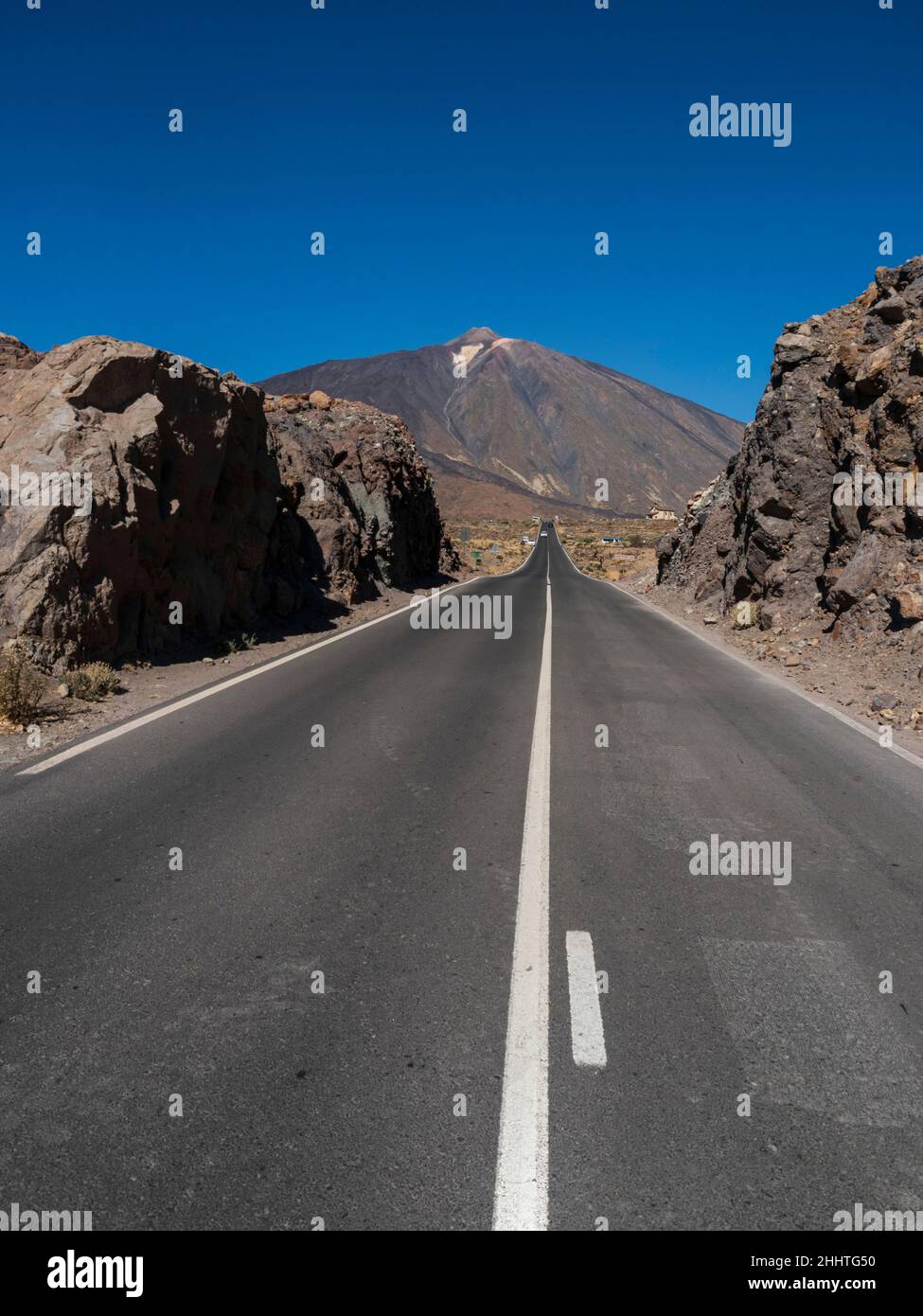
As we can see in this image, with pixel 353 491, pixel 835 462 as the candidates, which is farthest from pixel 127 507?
pixel 353 491

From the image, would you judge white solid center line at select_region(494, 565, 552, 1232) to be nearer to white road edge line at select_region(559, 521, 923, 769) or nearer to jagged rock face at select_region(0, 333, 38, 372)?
white road edge line at select_region(559, 521, 923, 769)

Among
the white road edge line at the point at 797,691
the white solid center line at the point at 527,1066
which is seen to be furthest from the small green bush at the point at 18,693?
the white road edge line at the point at 797,691

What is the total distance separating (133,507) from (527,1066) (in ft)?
33.9

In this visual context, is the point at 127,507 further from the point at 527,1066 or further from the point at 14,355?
the point at 527,1066

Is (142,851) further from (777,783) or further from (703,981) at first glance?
(777,783)

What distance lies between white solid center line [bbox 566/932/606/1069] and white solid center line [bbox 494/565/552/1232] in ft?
0.39

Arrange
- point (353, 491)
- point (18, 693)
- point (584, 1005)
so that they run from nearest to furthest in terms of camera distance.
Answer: point (584, 1005) → point (18, 693) → point (353, 491)

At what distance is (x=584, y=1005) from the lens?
3.56 metres

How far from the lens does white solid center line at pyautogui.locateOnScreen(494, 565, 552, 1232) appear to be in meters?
2.50

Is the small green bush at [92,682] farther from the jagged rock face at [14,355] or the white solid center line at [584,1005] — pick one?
the white solid center line at [584,1005]

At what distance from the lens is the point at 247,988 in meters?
3.61

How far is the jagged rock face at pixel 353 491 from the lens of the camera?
22078mm
